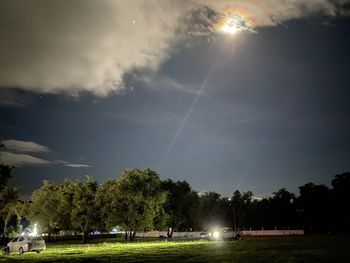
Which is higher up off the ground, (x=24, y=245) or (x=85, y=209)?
(x=85, y=209)

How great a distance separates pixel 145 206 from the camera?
79.9m

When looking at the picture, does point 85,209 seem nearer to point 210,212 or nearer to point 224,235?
point 224,235

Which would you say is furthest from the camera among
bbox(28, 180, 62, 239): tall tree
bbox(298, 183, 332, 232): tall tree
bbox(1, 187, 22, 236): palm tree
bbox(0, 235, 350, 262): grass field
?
bbox(1, 187, 22, 236): palm tree

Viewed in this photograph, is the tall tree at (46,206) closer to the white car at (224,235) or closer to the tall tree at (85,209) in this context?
the tall tree at (85,209)

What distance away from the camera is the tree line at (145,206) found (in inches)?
3164

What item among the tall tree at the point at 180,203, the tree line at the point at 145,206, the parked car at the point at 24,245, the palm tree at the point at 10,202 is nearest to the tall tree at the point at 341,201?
the tree line at the point at 145,206

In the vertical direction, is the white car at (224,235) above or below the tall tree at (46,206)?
below

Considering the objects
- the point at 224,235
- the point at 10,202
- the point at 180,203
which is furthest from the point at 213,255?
the point at 10,202

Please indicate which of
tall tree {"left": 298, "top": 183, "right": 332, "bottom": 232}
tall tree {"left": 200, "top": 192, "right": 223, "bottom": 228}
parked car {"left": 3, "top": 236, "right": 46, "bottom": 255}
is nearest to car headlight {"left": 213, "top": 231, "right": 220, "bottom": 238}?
parked car {"left": 3, "top": 236, "right": 46, "bottom": 255}

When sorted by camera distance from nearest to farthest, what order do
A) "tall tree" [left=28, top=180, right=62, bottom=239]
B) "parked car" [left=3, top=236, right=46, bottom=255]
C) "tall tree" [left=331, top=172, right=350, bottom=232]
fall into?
"parked car" [left=3, top=236, right=46, bottom=255], "tall tree" [left=28, top=180, right=62, bottom=239], "tall tree" [left=331, top=172, right=350, bottom=232]

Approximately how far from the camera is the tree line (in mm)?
80375

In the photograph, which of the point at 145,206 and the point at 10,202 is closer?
the point at 145,206

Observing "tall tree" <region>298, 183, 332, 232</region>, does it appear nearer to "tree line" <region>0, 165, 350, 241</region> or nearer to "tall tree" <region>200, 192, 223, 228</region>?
"tree line" <region>0, 165, 350, 241</region>

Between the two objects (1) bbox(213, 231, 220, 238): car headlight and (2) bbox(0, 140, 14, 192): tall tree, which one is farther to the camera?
(1) bbox(213, 231, 220, 238): car headlight
